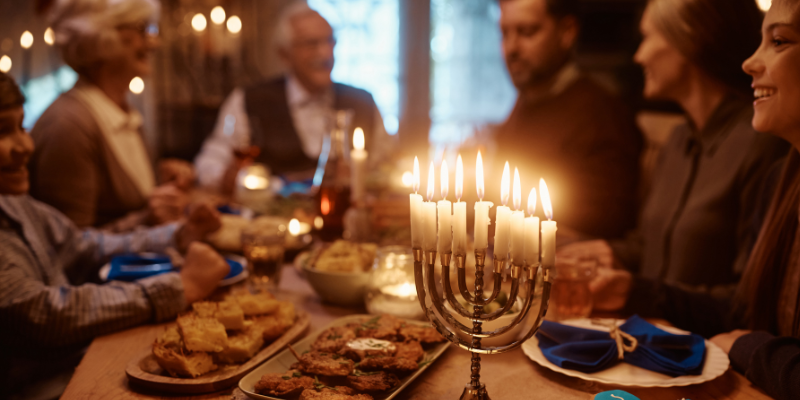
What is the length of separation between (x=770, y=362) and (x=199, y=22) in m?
4.84

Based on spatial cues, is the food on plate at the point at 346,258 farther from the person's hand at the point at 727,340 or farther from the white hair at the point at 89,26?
the white hair at the point at 89,26

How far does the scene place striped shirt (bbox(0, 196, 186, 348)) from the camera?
106cm

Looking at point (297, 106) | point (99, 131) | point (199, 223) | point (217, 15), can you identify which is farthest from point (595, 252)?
point (217, 15)

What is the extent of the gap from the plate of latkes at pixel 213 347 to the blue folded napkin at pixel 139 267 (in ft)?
1.19

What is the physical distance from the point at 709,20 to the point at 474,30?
4.32 meters

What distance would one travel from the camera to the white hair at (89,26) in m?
2.22

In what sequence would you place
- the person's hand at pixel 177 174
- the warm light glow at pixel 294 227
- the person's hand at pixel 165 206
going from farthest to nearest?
the person's hand at pixel 177 174 < the person's hand at pixel 165 206 < the warm light glow at pixel 294 227

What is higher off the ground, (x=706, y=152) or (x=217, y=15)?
(x=217, y=15)

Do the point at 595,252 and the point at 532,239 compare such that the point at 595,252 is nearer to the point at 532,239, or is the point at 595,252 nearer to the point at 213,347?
the point at 532,239

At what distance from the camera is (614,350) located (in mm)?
966

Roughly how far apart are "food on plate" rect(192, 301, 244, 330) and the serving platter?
0.23 ft

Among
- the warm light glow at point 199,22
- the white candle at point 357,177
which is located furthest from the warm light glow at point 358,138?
the warm light glow at point 199,22

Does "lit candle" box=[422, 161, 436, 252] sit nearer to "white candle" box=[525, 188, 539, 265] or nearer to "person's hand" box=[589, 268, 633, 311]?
"white candle" box=[525, 188, 539, 265]

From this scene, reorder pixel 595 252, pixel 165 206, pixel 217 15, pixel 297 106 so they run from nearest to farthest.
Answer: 1. pixel 595 252
2. pixel 165 206
3. pixel 297 106
4. pixel 217 15
